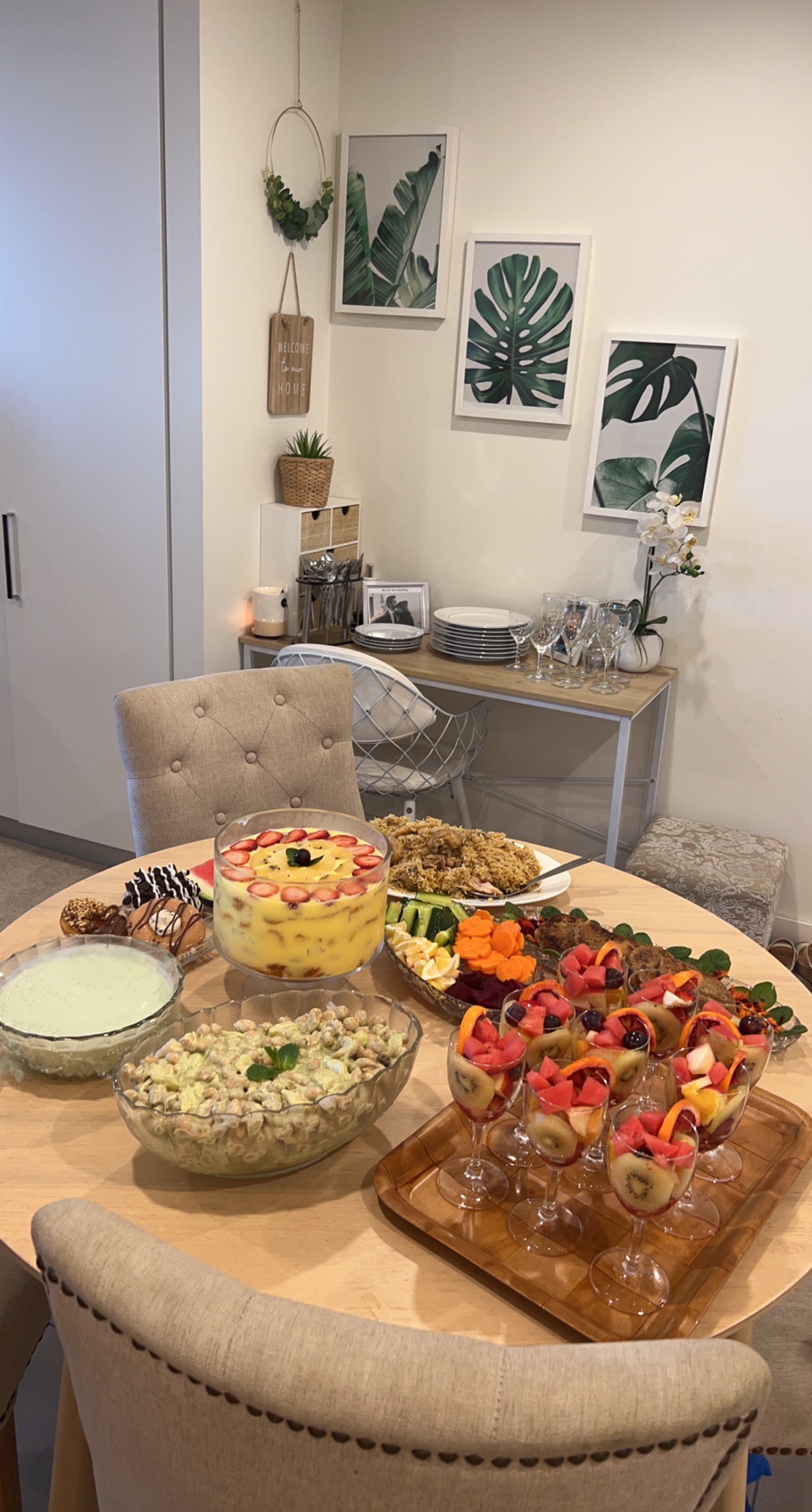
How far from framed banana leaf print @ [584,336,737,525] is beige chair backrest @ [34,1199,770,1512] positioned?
2711 mm

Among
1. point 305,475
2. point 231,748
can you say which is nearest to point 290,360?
point 305,475

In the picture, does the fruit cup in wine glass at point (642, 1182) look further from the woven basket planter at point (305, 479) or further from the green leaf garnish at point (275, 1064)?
the woven basket planter at point (305, 479)

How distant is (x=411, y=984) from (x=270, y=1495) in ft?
2.45

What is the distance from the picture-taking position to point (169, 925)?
1343 mm

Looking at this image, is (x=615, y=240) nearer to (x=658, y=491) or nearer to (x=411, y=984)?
(x=658, y=491)

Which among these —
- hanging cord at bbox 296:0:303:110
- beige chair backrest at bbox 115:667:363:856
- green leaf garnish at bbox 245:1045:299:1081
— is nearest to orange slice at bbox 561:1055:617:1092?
green leaf garnish at bbox 245:1045:299:1081

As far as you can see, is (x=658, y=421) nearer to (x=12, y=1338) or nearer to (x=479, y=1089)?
(x=479, y=1089)

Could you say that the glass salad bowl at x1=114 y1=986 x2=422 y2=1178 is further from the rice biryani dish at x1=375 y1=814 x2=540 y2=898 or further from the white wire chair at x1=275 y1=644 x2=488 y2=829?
the white wire chair at x1=275 y1=644 x2=488 y2=829

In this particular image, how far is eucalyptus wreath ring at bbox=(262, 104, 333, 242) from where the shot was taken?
2926 mm

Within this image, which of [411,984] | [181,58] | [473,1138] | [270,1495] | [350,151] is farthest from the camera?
[350,151]

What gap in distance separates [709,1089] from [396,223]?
2.93 metres

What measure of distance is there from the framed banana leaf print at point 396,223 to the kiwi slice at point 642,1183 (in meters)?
2.86

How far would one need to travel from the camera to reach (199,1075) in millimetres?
1010

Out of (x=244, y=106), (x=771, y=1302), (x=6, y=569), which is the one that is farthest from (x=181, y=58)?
(x=771, y=1302)
